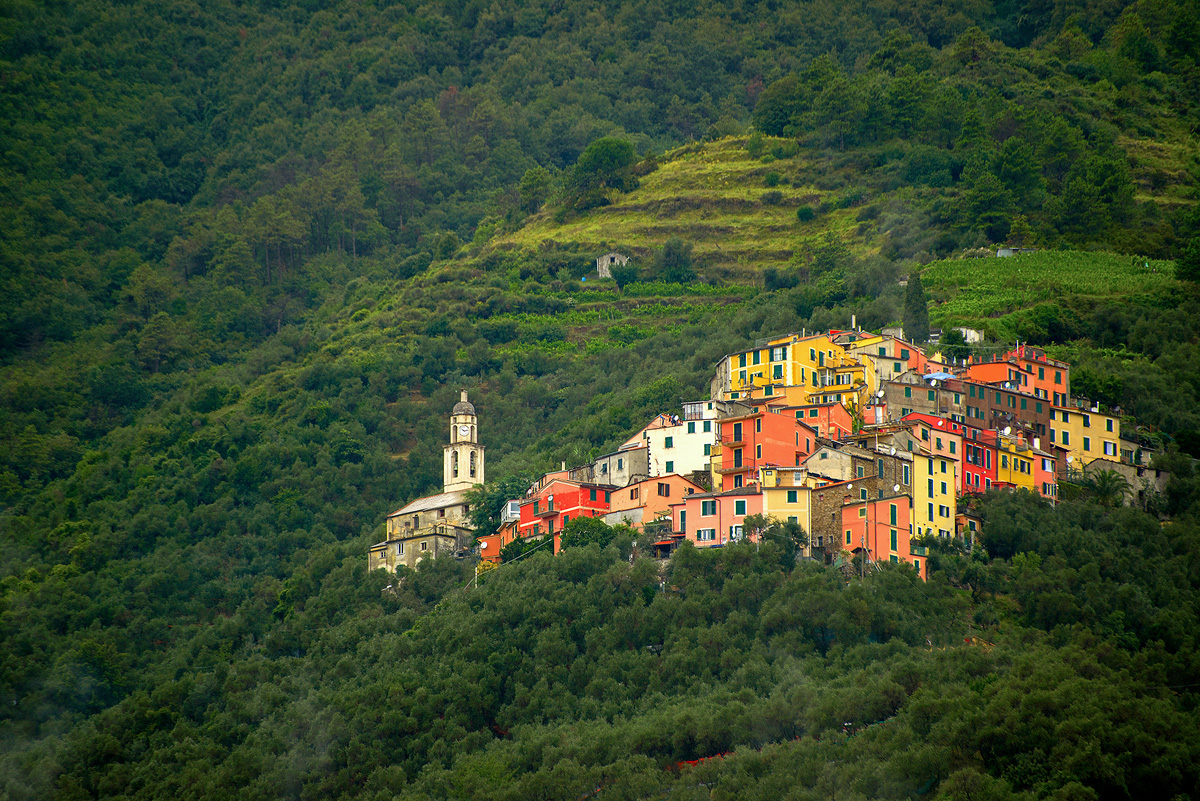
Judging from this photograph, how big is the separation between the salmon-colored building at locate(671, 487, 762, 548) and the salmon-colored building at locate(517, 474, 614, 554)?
472 centimetres

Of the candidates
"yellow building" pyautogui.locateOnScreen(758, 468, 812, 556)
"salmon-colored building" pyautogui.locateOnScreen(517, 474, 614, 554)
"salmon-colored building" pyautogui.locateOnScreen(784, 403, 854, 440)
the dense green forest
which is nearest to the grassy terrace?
the dense green forest

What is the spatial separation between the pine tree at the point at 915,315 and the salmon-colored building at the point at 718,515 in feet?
61.1

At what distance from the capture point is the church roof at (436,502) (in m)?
62.2

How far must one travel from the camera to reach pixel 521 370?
280 ft

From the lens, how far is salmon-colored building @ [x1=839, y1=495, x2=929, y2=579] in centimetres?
4878

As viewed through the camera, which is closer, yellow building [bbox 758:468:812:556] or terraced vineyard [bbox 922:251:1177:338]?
yellow building [bbox 758:468:812:556]

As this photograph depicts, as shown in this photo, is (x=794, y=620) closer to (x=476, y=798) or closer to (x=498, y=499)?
(x=476, y=798)

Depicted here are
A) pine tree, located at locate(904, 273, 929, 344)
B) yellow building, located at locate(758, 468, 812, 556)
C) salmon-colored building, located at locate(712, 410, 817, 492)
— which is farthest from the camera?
pine tree, located at locate(904, 273, 929, 344)

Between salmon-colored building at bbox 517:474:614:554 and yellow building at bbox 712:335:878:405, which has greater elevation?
yellow building at bbox 712:335:878:405

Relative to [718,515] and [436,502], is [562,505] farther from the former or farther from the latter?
[436,502]

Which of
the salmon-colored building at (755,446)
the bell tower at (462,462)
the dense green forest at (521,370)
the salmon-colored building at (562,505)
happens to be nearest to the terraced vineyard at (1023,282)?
the dense green forest at (521,370)

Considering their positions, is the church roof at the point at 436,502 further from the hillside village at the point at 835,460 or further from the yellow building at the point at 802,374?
the yellow building at the point at 802,374

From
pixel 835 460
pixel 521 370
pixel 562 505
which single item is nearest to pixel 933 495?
pixel 835 460

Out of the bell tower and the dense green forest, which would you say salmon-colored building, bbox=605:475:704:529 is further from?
the bell tower
